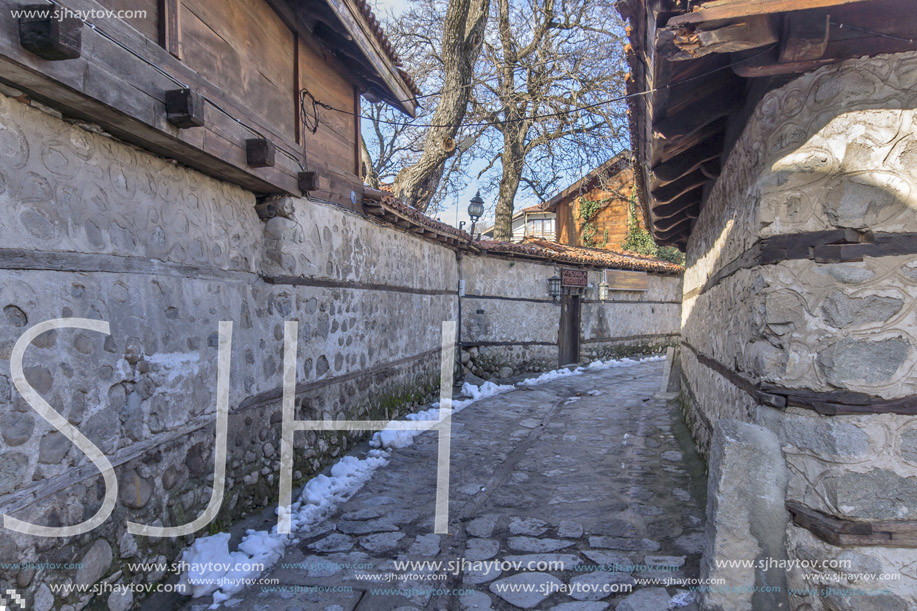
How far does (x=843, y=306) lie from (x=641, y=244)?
A: 1564 cm

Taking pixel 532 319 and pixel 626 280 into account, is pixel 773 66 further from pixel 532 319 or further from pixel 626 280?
pixel 626 280

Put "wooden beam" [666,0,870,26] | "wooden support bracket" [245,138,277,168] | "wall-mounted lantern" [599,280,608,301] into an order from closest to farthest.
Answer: "wooden beam" [666,0,870,26]
"wooden support bracket" [245,138,277,168]
"wall-mounted lantern" [599,280,608,301]

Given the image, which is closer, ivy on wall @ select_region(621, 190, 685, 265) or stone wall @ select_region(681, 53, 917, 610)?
stone wall @ select_region(681, 53, 917, 610)

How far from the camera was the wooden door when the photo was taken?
12789 millimetres

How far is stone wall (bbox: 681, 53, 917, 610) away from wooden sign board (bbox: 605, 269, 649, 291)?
11.2 meters

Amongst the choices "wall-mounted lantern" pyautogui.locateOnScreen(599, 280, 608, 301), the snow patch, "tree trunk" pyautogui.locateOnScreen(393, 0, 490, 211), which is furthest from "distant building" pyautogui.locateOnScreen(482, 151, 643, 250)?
the snow patch

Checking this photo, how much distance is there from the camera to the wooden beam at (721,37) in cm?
217

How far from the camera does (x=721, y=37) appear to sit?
2.18m

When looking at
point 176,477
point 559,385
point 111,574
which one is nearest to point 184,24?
point 176,477

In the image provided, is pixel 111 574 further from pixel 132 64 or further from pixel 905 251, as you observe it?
pixel 905 251

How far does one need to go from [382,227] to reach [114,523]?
4275 millimetres

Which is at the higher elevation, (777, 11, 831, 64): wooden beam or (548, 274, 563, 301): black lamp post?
(777, 11, 831, 64): wooden beam

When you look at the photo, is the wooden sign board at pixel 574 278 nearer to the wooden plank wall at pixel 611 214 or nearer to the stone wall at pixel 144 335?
the wooden plank wall at pixel 611 214

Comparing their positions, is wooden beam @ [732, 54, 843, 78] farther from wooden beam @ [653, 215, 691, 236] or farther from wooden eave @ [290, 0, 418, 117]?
wooden beam @ [653, 215, 691, 236]
